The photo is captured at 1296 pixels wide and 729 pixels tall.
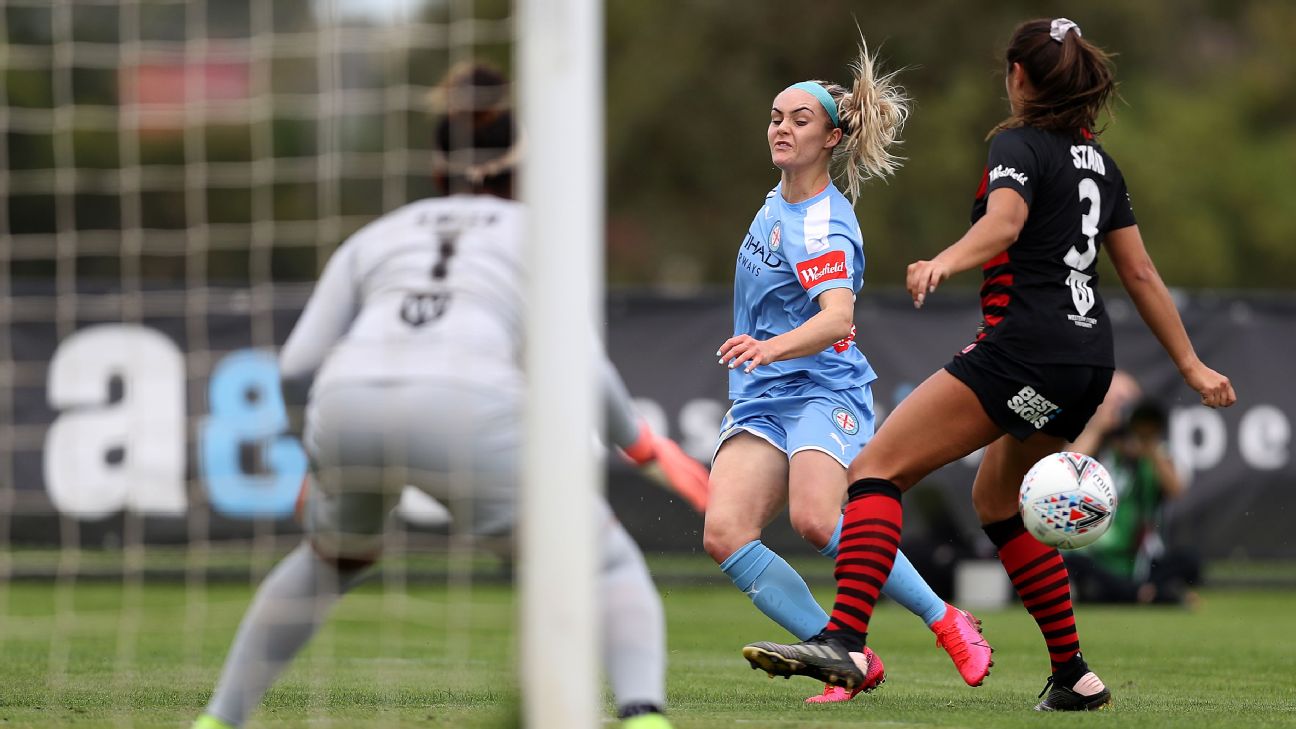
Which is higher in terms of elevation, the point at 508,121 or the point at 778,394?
the point at 508,121

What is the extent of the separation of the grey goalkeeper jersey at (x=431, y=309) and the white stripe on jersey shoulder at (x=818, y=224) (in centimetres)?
181

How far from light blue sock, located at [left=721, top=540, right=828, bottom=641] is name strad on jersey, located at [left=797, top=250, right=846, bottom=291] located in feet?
3.10

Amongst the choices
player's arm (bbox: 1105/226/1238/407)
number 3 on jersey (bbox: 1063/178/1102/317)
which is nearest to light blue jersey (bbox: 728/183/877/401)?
number 3 on jersey (bbox: 1063/178/1102/317)

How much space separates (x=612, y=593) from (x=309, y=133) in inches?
1168

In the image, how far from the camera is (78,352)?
508 inches

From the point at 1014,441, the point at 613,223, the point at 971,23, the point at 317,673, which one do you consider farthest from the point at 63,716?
the point at 613,223

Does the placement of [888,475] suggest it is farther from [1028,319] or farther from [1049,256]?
[1049,256]

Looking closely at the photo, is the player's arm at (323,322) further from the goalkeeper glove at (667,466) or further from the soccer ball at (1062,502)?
the soccer ball at (1062,502)

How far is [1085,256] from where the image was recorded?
5.88 metres

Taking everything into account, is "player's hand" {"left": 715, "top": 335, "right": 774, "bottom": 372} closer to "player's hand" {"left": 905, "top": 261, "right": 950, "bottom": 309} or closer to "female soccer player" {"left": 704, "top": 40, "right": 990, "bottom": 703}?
"female soccer player" {"left": 704, "top": 40, "right": 990, "bottom": 703}

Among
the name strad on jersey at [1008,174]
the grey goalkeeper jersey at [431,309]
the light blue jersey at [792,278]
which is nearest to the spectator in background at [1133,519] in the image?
the light blue jersey at [792,278]

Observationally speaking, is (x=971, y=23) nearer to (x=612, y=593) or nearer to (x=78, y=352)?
(x=78, y=352)

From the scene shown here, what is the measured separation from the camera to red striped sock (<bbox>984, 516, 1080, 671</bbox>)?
6.14 m

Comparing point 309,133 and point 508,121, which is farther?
point 309,133
